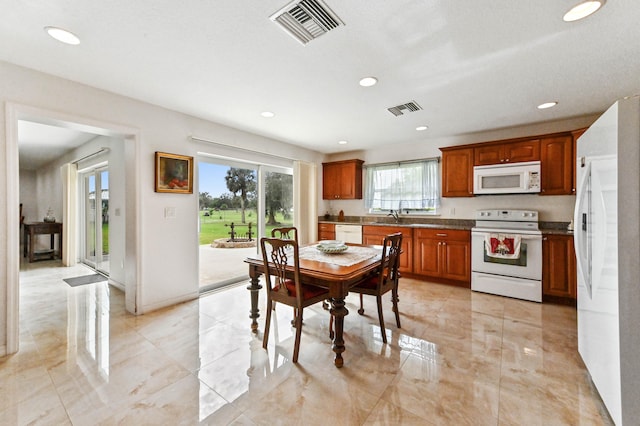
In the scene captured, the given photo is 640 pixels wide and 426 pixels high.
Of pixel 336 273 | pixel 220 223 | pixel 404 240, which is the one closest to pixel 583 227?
pixel 336 273

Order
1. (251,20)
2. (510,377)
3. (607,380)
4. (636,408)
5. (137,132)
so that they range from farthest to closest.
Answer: (137,132) < (510,377) < (251,20) < (607,380) < (636,408)

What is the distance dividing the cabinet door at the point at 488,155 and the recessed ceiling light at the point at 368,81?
2380mm

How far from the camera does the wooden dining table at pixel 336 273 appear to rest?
193cm

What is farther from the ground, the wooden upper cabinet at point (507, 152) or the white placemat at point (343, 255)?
the wooden upper cabinet at point (507, 152)

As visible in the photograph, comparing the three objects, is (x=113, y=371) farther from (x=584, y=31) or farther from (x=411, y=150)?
(x=411, y=150)

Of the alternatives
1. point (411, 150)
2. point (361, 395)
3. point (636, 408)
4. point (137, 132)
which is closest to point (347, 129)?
point (411, 150)

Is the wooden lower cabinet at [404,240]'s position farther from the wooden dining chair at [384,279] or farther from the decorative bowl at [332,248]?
the decorative bowl at [332,248]

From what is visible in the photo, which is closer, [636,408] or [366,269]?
[636,408]

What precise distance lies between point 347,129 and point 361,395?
3296mm

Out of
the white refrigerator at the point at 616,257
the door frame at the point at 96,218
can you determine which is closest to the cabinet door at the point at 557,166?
the white refrigerator at the point at 616,257

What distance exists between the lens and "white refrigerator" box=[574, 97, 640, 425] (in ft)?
4.12

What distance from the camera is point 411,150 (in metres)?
4.77

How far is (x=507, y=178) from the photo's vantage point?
3672 mm

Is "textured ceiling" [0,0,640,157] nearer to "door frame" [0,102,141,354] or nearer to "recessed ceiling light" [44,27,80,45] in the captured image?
"recessed ceiling light" [44,27,80,45]
